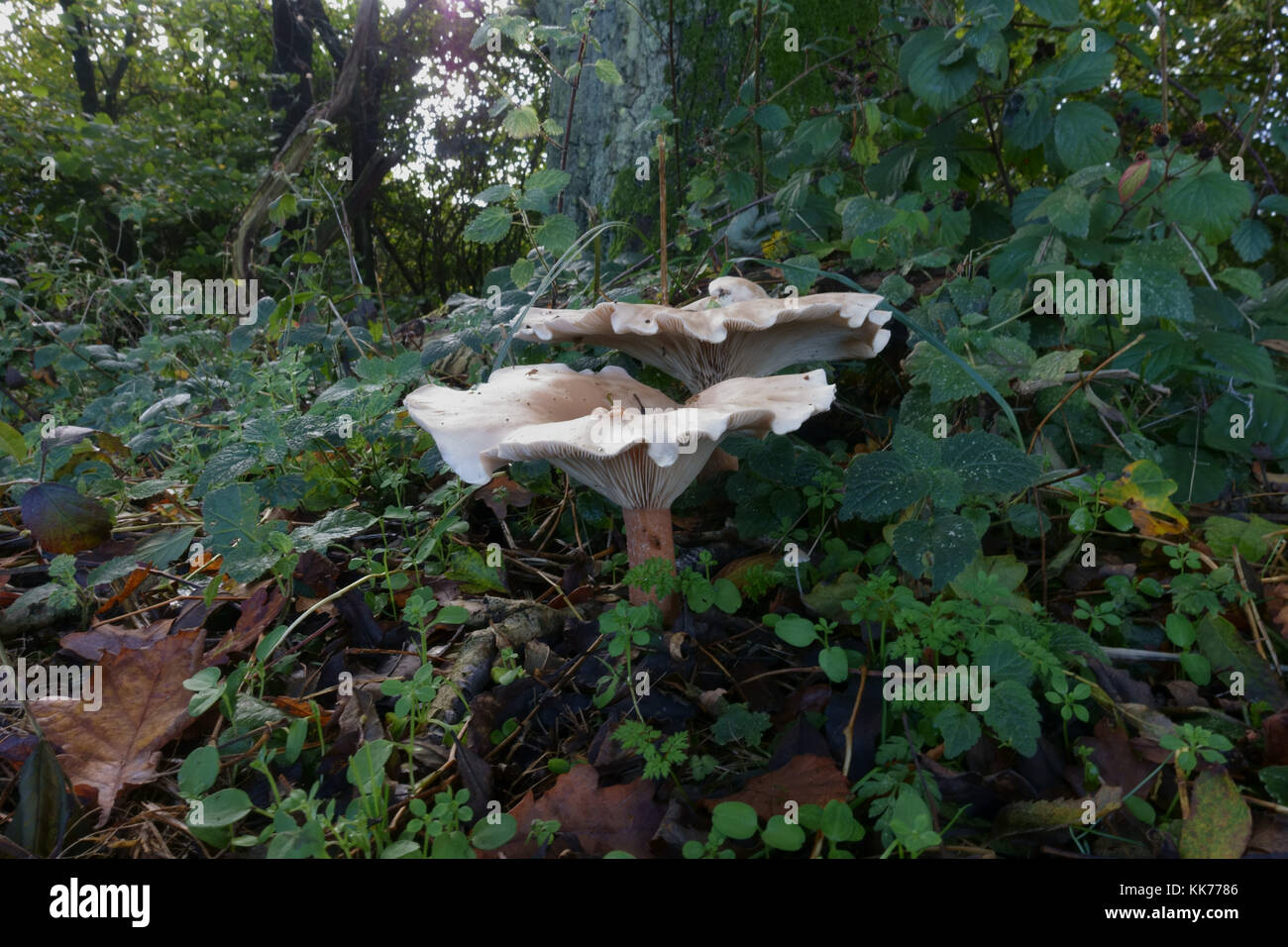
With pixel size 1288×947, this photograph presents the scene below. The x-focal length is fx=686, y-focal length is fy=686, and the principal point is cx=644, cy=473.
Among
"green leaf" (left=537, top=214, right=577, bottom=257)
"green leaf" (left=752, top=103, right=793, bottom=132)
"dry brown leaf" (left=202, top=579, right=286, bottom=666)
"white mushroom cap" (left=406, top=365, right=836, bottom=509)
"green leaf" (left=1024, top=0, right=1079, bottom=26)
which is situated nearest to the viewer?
"white mushroom cap" (left=406, top=365, right=836, bottom=509)

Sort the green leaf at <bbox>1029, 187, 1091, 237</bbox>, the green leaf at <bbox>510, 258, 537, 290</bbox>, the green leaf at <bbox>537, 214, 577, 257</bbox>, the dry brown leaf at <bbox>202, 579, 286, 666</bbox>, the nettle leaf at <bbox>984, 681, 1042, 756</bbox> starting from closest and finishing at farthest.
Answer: the nettle leaf at <bbox>984, 681, 1042, 756</bbox> < the dry brown leaf at <bbox>202, 579, 286, 666</bbox> < the green leaf at <bbox>1029, 187, 1091, 237</bbox> < the green leaf at <bbox>537, 214, 577, 257</bbox> < the green leaf at <bbox>510, 258, 537, 290</bbox>

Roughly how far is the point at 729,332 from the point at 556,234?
2.63ft

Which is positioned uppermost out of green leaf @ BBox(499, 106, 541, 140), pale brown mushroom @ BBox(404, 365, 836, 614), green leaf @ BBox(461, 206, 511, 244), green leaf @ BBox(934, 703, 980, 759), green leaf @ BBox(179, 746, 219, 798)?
green leaf @ BBox(499, 106, 541, 140)

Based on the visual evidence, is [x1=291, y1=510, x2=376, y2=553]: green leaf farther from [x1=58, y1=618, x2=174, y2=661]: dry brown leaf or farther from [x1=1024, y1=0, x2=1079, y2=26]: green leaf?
[x1=1024, y1=0, x2=1079, y2=26]: green leaf

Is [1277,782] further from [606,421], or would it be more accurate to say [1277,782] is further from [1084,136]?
[1084,136]

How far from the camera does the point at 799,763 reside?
143 cm

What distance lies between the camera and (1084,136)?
2387 millimetres

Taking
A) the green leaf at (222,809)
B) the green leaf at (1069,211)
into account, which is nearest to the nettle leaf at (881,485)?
the green leaf at (1069,211)

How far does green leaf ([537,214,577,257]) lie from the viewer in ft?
7.94

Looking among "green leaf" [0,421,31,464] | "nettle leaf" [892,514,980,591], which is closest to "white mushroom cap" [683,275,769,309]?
"nettle leaf" [892,514,980,591]

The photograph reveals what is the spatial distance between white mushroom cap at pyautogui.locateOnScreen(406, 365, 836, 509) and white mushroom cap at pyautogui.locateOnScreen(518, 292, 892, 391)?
16cm

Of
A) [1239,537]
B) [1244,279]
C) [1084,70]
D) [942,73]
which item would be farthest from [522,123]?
[1239,537]

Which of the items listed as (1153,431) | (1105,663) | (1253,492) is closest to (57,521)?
(1105,663)

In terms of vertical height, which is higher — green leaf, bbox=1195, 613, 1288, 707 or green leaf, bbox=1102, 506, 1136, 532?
green leaf, bbox=1102, 506, 1136, 532
